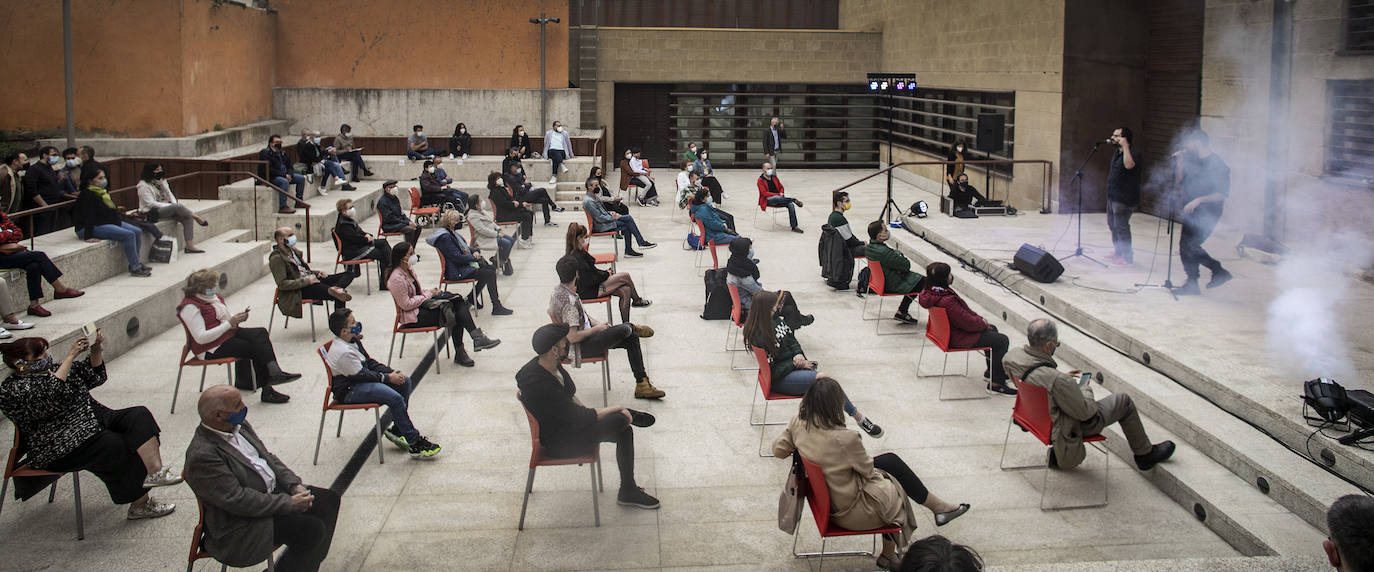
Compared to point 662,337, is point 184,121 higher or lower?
higher

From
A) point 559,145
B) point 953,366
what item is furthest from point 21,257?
point 559,145

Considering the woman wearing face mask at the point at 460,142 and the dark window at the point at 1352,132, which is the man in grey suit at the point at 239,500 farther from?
the woman wearing face mask at the point at 460,142

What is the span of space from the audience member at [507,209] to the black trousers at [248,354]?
6.66 m

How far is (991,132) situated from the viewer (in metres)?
17.4

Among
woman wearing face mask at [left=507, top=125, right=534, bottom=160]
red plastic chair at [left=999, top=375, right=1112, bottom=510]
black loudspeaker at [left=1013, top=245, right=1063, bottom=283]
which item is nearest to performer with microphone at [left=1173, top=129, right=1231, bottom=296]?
black loudspeaker at [left=1013, top=245, right=1063, bottom=283]

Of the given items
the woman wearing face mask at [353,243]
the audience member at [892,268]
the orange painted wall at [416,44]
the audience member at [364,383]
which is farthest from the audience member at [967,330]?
the orange painted wall at [416,44]

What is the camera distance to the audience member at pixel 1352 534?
3.55m

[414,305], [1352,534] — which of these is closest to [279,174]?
[414,305]

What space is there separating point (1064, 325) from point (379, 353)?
604 centimetres

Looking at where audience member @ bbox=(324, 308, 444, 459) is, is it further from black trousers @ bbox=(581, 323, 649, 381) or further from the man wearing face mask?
the man wearing face mask

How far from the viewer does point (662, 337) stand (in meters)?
10.3

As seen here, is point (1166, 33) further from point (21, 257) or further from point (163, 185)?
point (21, 257)

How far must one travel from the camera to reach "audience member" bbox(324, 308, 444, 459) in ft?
22.2

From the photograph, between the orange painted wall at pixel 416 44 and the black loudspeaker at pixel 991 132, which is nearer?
the black loudspeaker at pixel 991 132
